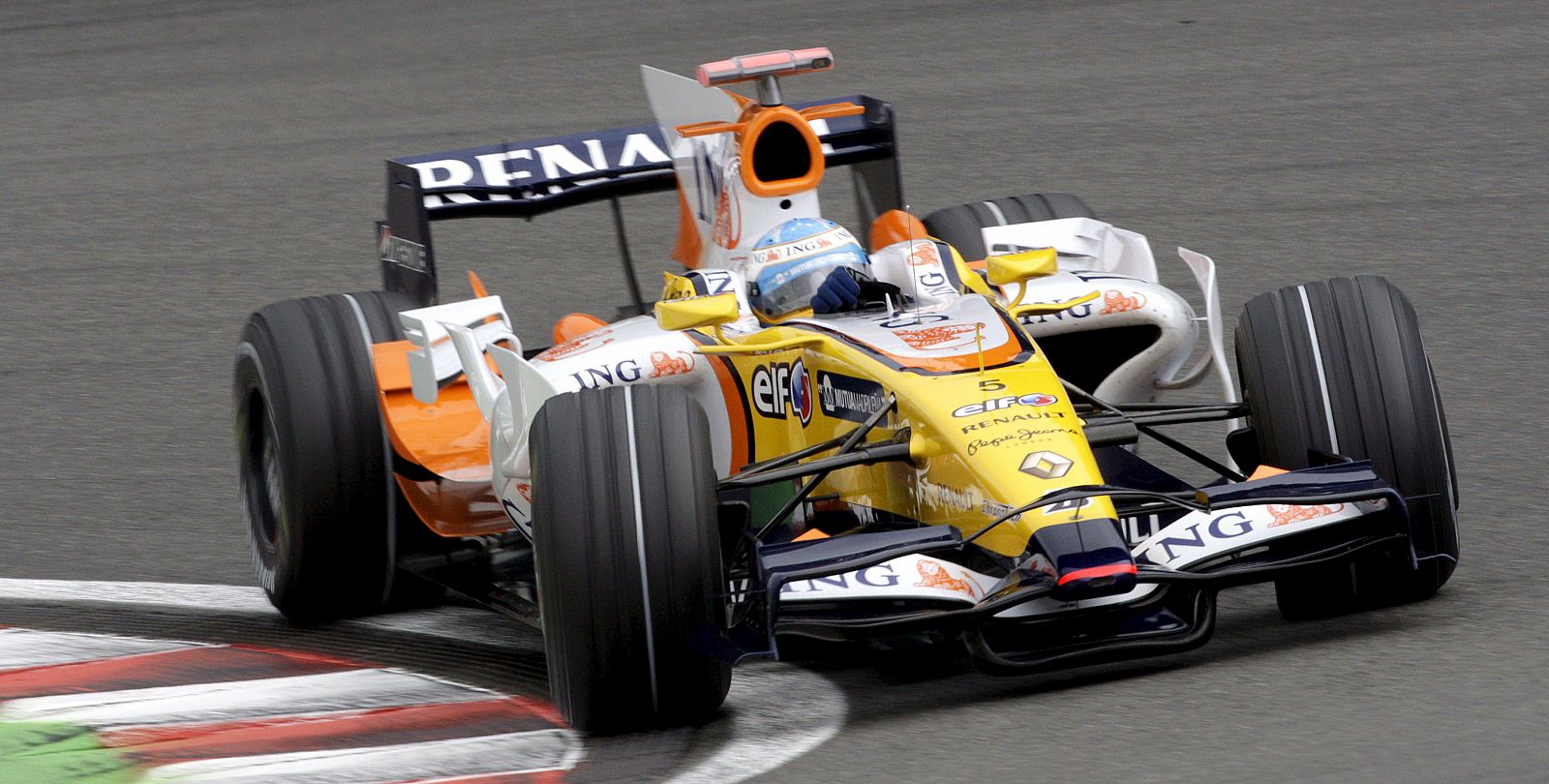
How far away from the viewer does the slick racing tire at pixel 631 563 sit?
4.81m

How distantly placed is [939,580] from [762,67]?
2.33 m

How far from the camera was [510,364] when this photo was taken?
18.7 feet

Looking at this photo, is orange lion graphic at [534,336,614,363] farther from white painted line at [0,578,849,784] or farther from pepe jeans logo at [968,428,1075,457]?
pepe jeans logo at [968,428,1075,457]

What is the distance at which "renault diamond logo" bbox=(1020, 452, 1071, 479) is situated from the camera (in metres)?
4.91

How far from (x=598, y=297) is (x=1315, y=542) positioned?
5996 millimetres

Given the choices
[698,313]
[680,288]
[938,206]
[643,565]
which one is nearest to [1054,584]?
[643,565]

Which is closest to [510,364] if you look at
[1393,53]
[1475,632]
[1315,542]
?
[1315,542]

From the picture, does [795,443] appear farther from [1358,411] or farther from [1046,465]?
[1358,411]

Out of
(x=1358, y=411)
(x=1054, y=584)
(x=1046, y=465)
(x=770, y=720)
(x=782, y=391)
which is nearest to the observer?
(x=1054, y=584)

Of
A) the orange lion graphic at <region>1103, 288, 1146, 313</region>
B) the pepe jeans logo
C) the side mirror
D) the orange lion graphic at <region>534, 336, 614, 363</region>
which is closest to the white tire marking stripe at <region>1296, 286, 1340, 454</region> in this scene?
the orange lion graphic at <region>1103, 288, 1146, 313</region>

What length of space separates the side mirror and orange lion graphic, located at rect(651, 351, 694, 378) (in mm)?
351

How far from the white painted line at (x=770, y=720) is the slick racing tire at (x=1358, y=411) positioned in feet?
3.97

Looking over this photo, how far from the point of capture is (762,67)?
663cm

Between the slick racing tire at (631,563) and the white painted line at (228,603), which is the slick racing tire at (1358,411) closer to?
the slick racing tire at (631,563)
